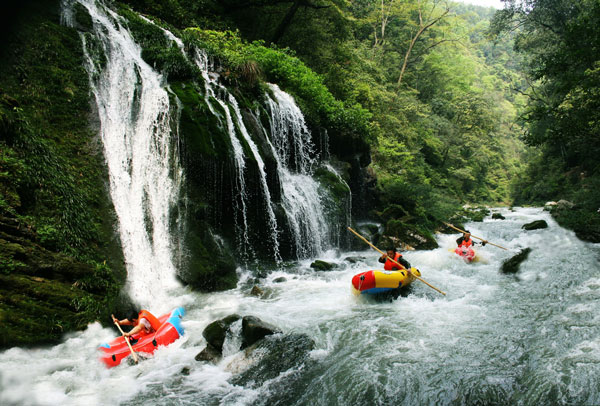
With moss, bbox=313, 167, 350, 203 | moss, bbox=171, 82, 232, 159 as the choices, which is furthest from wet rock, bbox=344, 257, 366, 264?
moss, bbox=171, 82, 232, 159

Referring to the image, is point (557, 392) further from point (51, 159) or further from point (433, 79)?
point (433, 79)

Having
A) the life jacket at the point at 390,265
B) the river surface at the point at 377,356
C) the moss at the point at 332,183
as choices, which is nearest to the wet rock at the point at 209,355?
the river surface at the point at 377,356

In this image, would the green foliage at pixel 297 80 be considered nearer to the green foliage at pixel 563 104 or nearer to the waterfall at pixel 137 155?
the waterfall at pixel 137 155

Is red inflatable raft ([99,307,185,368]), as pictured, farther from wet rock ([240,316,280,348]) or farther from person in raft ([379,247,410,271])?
person in raft ([379,247,410,271])

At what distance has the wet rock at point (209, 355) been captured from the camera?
505cm

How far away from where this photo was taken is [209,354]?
510 cm

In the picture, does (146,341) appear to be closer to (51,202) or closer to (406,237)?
(51,202)

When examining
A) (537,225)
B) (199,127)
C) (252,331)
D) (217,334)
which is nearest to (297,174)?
(199,127)

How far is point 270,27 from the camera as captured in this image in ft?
57.3

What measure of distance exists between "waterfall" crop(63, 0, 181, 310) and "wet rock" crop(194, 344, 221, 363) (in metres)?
2.19

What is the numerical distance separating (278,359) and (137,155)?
19.0 feet

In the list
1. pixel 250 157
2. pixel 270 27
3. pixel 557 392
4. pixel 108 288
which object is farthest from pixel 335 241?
pixel 270 27

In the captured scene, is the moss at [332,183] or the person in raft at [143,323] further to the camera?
the moss at [332,183]

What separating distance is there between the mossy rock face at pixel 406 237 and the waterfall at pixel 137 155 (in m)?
8.39
